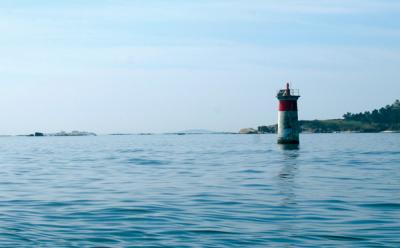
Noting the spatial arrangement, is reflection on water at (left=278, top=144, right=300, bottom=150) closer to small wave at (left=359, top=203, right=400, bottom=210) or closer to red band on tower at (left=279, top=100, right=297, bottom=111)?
red band on tower at (left=279, top=100, right=297, bottom=111)

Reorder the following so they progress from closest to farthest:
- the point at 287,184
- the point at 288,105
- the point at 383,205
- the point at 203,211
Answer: the point at 203,211 < the point at 383,205 < the point at 287,184 < the point at 288,105

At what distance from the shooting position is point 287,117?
232 feet

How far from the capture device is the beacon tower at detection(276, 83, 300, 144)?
70250 mm

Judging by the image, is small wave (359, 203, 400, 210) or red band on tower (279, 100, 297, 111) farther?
red band on tower (279, 100, 297, 111)

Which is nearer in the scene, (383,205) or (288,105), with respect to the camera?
(383,205)

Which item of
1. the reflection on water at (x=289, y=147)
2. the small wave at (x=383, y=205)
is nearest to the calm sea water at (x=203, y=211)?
the small wave at (x=383, y=205)

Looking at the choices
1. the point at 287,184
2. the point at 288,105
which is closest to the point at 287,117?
the point at 288,105

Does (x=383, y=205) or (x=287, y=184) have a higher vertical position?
(x=287, y=184)

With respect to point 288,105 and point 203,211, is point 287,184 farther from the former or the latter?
point 288,105

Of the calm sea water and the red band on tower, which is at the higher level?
the red band on tower

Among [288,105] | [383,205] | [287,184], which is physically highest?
[288,105]

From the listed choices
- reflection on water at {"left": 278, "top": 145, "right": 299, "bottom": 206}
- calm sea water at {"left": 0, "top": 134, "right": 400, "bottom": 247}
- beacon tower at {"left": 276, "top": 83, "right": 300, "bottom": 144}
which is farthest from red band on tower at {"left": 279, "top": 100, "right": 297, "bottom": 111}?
calm sea water at {"left": 0, "top": 134, "right": 400, "bottom": 247}

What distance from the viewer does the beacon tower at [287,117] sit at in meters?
70.2

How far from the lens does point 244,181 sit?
2884 centimetres
